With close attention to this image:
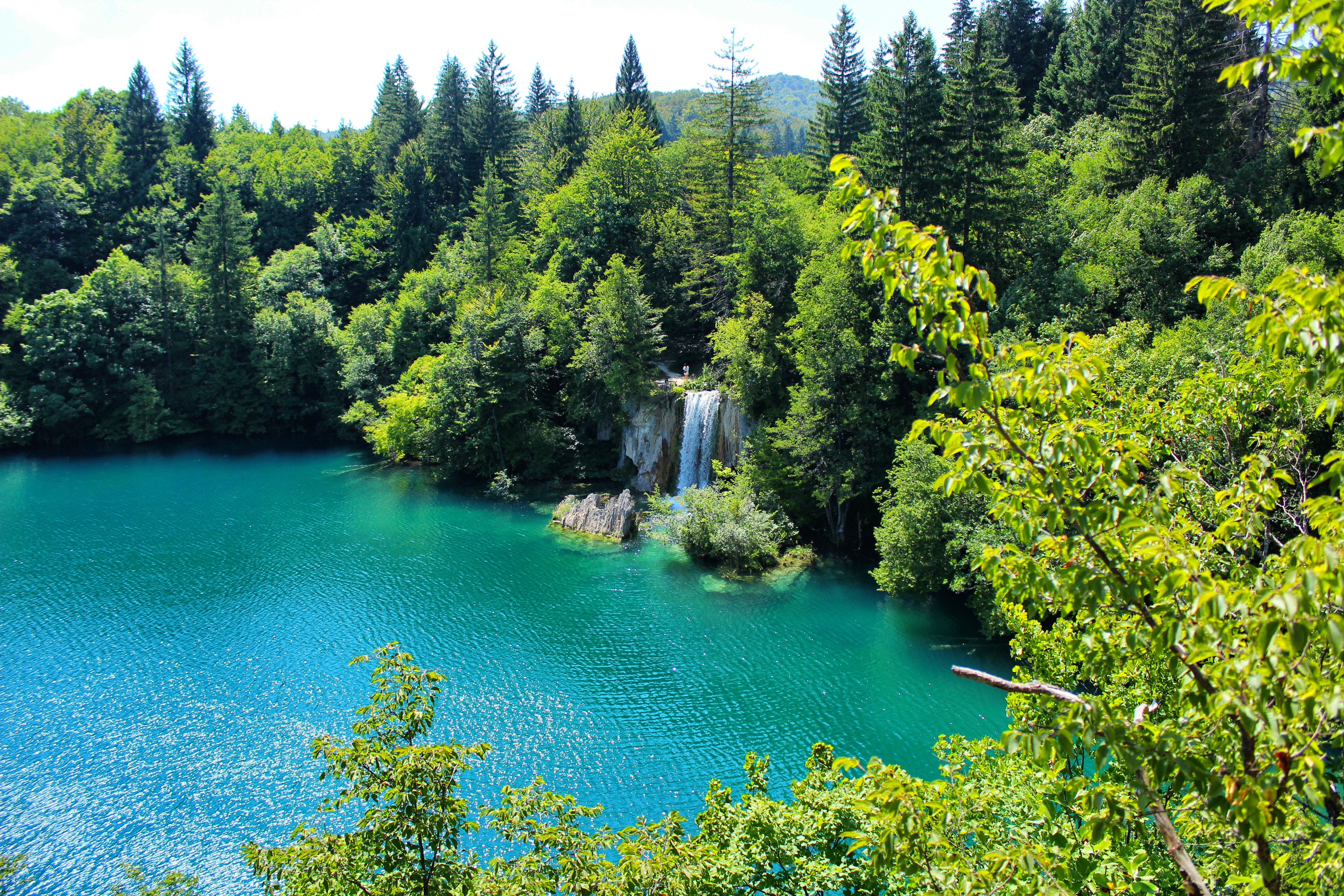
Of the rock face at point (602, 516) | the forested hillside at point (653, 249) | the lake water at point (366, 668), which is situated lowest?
the lake water at point (366, 668)

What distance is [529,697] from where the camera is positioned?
20141mm

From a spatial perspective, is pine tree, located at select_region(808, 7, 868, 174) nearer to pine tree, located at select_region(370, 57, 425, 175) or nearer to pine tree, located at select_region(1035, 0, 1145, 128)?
pine tree, located at select_region(1035, 0, 1145, 128)

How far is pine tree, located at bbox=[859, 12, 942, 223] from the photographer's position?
30.2 metres

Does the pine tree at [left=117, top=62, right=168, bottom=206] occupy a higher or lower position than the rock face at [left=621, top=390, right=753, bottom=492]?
higher

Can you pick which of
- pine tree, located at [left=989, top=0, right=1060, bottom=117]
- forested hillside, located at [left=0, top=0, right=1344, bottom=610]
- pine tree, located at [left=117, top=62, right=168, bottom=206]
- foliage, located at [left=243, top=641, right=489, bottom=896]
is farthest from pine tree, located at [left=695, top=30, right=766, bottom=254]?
pine tree, located at [left=117, top=62, right=168, bottom=206]

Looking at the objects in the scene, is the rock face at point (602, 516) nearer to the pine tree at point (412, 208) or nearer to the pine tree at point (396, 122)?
the pine tree at point (412, 208)

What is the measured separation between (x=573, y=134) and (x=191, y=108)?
45695 millimetres

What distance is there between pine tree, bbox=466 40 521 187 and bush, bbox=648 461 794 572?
47.9 m

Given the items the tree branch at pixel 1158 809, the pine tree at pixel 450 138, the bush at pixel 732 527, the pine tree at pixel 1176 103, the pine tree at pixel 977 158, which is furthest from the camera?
the pine tree at pixel 450 138

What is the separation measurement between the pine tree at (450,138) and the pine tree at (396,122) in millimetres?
3607

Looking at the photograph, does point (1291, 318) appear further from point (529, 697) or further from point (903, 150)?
point (903, 150)

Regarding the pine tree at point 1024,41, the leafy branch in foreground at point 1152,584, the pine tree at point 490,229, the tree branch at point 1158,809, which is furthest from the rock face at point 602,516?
the pine tree at point 1024,41

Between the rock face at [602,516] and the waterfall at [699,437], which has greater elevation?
the waterfall at [699,437]

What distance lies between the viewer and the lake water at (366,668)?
1619 centimetres
